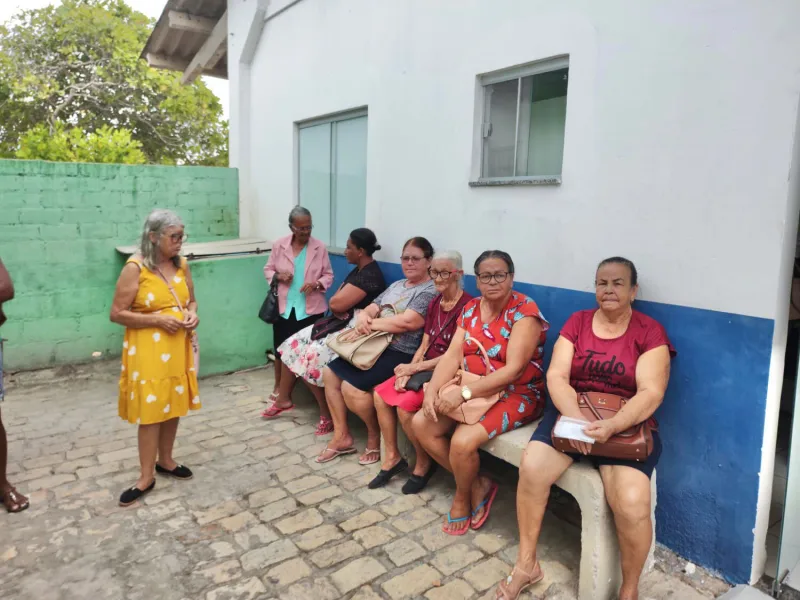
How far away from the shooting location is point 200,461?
406 cm

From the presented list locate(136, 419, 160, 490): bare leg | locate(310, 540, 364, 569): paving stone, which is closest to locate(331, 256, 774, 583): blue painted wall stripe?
locate(310, 540, 364, 569): paving stone

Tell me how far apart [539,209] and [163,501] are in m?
2.91

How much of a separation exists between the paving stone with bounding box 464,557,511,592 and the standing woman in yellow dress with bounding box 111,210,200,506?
6.40ft

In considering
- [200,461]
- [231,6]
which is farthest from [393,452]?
[231,6]

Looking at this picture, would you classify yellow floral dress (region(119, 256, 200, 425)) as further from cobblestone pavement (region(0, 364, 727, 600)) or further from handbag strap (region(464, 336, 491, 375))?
handbag strap (region(464, 336, 491, 375))

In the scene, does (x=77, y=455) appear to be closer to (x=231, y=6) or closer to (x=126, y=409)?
(x=126, y=409)

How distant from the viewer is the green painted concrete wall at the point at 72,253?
5.76 metres

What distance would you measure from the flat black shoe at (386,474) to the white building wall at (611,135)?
151 cm

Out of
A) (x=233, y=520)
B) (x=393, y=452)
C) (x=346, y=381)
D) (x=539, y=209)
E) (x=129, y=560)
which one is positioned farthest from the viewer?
(x=346, y=381)

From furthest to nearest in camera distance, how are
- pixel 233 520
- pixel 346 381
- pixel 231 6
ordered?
pixel 231 6 → pixel 346 381 → pixel 233 520

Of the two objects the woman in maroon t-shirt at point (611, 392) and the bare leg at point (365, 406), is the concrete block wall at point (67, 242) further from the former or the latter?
the woman in maroon t-shirt at point (611, 392)

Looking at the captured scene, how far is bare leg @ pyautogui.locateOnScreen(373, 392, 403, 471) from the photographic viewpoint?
3803mm

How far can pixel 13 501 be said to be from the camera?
335 cm

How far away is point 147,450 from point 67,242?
3.49 m
